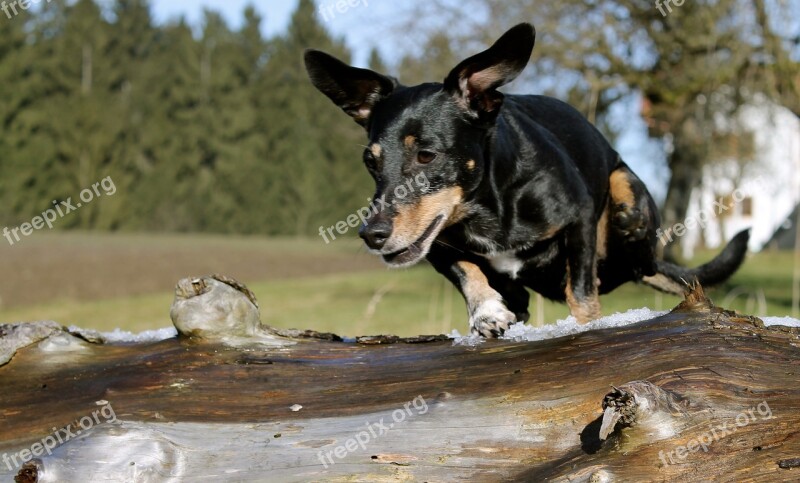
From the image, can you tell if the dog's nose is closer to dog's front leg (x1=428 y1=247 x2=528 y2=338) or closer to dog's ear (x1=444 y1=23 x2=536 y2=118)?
dog's front leg (x1=428 y1=247 x2=528 y2=338)

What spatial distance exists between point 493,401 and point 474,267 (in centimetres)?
174

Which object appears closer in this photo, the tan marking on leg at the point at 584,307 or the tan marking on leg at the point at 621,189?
the tan marking on leg at the point at 584,307

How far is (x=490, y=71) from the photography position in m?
4.00

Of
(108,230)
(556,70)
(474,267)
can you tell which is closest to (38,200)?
(108,230)

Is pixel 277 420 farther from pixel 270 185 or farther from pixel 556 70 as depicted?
pixel 270 185

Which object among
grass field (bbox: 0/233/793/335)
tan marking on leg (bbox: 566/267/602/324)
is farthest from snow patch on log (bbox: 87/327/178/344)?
grass field (bbox: 0/233/793/335)

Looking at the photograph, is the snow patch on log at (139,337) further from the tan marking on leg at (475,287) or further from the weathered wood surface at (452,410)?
the tan marking on leg at (475,287)

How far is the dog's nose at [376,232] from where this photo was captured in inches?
147

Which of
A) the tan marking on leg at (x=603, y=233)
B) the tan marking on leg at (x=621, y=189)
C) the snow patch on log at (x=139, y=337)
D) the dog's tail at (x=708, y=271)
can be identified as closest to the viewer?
the snow patch on log at (x=139, y=337)

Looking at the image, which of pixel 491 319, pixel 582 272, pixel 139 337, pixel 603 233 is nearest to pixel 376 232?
pixel 491 319

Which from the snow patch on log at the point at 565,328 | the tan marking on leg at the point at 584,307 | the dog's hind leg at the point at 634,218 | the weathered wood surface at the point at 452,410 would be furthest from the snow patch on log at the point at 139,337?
the dog's hind leg at the point at 634,218

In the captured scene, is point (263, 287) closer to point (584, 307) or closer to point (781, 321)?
point (584, 307)

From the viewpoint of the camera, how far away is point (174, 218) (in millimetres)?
38469

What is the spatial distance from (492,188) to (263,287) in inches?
644
